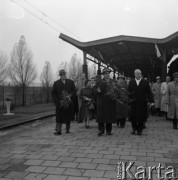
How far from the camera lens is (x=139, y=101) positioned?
7391 mm

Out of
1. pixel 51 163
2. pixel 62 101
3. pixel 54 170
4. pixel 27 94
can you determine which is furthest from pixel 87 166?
pixel 27 94

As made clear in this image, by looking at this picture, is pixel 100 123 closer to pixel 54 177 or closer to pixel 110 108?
pixel 110 108

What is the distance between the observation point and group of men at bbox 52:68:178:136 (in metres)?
7.24

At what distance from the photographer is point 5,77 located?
21.1 meters

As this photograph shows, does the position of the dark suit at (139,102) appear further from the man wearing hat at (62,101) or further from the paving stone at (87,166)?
the paving stone at (87,166)

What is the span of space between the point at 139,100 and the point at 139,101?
0.09ft

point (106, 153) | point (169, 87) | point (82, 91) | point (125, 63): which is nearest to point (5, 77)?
point (125, 63)

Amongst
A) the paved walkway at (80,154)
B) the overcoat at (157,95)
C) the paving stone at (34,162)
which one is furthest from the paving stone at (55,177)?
the overcoat at (157,95)

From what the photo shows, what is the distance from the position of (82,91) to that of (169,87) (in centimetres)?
274

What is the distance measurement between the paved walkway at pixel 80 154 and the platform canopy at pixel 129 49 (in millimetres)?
6571

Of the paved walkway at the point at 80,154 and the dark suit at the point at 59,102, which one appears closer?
the paved walkway at the point at 80,154

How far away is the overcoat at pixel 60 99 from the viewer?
298 inches

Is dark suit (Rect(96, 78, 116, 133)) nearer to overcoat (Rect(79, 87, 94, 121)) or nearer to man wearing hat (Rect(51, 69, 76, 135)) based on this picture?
man wearing hat (Rect(51, 69, 76, 135))

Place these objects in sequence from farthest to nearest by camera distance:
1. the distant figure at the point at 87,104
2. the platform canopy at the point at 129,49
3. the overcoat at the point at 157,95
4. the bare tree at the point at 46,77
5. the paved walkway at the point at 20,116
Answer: the bare tree at the point at 46,77
the platform canopy at the point at 129,49
the overcoat at the point at 157,95
the paved walkway at the point at 20,116
the distant figure at the point at 87,104
